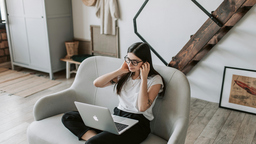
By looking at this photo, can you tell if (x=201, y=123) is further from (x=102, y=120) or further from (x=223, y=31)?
(x=102, y=120)

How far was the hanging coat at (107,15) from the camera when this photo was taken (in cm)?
368

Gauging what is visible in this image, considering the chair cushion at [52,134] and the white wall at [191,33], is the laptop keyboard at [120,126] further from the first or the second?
the white wall at [191,33]

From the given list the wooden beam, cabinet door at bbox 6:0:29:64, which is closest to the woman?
the wooden beam

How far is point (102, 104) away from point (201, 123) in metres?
1.26

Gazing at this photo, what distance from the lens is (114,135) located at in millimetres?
1511

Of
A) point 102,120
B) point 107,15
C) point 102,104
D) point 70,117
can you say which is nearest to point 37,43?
point 107,15

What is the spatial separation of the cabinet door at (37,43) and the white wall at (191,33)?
129cm

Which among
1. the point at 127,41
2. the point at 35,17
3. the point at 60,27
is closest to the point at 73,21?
the point at 60,27

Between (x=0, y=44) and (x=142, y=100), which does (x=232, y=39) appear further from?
(x=0, y=44)

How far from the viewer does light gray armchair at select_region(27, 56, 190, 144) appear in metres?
1.61

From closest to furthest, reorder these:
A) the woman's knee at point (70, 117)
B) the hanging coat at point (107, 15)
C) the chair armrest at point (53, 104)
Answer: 1. the woman's knee at point (70, 117)
2. the chair armrest at point (53, 104)
3. the hanging coat at point (107, 15)

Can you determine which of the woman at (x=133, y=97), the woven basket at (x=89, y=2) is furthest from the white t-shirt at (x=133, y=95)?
the woven basket at (x=89, y=2)

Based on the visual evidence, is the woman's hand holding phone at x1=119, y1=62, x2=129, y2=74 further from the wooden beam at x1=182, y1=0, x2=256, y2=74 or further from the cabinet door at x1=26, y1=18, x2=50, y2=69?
the cabinet door at x1=26, y1=18, x2=50, y2=69

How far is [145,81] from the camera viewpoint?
1603 mm
